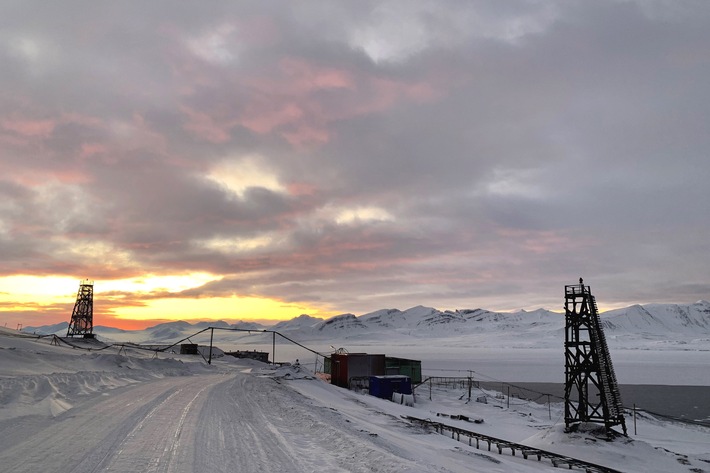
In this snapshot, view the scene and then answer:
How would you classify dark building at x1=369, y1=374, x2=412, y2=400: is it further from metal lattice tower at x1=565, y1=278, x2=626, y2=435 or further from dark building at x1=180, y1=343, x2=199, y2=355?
dark building at x1=180, y1=343, x2=199, y2=355

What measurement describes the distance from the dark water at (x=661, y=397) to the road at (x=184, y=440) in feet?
166

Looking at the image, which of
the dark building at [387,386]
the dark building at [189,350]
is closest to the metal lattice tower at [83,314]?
the dark building at [189,350]

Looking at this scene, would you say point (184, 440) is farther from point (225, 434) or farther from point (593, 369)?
point (593, 369)

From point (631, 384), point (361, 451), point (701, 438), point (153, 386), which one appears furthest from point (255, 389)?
point (631, 384)

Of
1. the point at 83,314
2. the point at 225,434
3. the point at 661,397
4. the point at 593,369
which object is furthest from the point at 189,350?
the point at 661,397

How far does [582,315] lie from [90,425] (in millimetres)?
35158

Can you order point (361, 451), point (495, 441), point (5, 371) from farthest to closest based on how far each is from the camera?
1. point (5, 371)
2. point (495, 441)
3. point (361, 451)

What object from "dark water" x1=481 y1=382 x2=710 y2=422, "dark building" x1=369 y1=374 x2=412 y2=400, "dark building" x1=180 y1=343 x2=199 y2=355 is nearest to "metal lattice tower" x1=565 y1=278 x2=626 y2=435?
"dark building" x1=369 y1=374 x2=412 y2=400

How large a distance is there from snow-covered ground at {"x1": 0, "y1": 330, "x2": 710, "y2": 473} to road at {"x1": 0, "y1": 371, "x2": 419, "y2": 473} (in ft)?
0.15

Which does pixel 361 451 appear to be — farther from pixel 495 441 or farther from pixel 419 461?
pixel 495 441

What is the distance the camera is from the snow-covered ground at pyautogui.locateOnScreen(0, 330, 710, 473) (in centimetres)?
1572

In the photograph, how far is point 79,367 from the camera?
44.6m

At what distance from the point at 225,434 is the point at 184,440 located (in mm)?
2178

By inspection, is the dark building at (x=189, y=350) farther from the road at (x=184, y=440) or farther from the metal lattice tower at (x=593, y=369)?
the metal lattice tower at (x=593, y=369)
